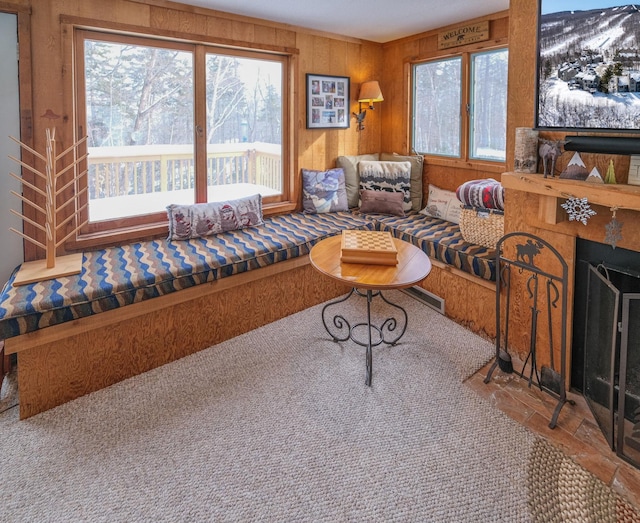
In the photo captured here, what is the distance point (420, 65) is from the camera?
3.95 meters

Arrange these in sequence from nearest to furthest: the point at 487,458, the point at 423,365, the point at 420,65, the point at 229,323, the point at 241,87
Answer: the point at 487,458 < the point at 423,365 < the point at 229,323 < the point at 241,87 < the point at 420,65

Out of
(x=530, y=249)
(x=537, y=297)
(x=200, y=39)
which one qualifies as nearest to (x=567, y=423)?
(x=537, y=297)

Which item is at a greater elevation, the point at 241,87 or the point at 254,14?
Result: the point at 254,14

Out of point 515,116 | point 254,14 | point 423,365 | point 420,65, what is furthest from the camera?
point 420,65

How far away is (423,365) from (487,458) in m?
0.74

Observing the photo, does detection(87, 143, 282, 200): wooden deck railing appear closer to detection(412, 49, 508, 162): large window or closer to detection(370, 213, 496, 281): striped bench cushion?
detection(370, 213, 496, 281): striped bench cushion

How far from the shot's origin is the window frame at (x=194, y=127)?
107 inches

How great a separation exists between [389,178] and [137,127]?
2162mm

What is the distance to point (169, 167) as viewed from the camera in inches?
127

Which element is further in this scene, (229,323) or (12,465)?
(229,323)

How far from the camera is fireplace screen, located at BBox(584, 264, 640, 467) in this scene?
1742 mm

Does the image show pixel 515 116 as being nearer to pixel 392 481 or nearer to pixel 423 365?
pixel 423 365

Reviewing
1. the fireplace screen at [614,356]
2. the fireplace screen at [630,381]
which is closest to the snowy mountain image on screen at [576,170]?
the fireplace screen at [614,356]

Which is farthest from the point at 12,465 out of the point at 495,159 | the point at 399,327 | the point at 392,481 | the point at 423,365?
the point at 495,159
